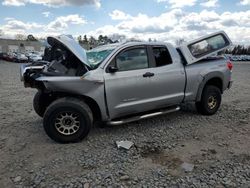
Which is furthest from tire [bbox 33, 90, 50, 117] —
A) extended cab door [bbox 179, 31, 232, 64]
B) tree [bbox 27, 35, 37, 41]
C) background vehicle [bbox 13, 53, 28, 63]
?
tree [bbox 27, 35, 37, 41]

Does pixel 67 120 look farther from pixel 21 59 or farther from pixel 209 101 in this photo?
pixel 21 59

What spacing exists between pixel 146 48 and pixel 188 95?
1.53 metres

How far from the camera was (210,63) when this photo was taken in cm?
643

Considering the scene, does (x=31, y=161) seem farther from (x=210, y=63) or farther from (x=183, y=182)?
(x=210, y=63)

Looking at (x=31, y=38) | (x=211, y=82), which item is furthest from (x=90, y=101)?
(x=31, y=38)

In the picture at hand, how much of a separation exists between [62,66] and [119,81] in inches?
45.2

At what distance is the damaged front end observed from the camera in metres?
4.86

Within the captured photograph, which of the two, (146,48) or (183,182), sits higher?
(146,48)

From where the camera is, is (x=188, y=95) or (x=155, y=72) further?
(x=188, y=95)

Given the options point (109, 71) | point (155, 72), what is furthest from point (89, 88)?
point (155, 72)

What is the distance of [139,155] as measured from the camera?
172 inches

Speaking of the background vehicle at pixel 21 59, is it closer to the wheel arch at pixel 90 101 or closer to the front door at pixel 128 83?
the wheel arch at pixel 90 101

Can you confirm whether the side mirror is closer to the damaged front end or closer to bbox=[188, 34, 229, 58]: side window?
the damaged front end

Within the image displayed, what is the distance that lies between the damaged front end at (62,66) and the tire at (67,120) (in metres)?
0.52
